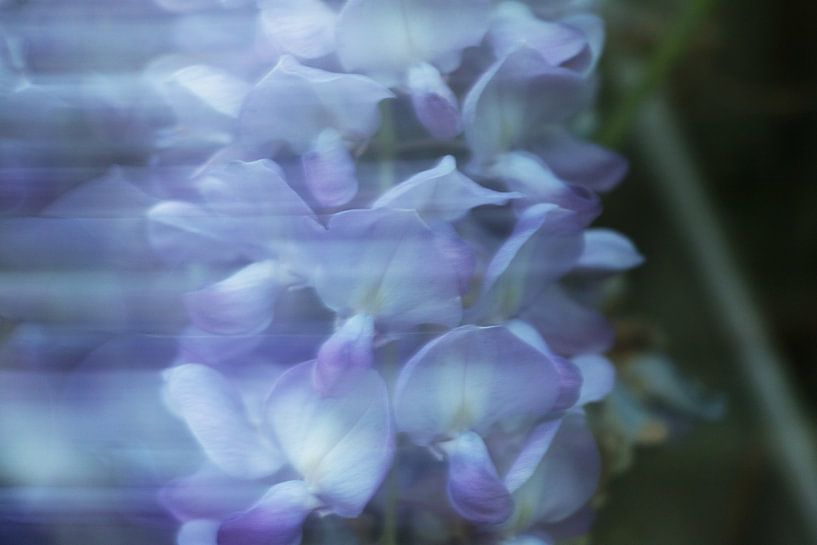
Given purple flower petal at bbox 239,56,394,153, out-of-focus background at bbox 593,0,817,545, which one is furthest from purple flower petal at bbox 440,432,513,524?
out-of-focus background at bbox 593,0,817,545

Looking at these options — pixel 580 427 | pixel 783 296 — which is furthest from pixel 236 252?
pixel 783 296

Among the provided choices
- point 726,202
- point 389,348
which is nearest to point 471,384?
point 389,348

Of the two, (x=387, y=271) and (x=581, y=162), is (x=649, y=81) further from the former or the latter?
(x=387, y=271)

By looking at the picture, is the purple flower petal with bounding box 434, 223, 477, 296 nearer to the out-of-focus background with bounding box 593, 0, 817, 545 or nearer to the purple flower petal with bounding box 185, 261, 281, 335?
the purple flower petal with bounding box 185, 261, 281, 335

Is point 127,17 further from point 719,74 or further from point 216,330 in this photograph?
point 719,74

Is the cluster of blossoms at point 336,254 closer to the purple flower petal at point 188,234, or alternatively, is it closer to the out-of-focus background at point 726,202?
the purple flower petal at point 188,234

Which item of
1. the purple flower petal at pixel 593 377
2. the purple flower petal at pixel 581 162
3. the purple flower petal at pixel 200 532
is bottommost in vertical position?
the purple flower petal at pixel 200 532

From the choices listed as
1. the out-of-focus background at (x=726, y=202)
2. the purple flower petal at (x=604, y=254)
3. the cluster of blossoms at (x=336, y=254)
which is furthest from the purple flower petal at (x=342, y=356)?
the out-of-focus background at (x=726, y=202)

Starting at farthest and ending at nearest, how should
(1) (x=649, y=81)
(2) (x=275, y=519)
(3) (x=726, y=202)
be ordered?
1. (3) (x=726, y=202)
2. (1) (x=649, y=81)
3. (2) (x=275, y=519)
